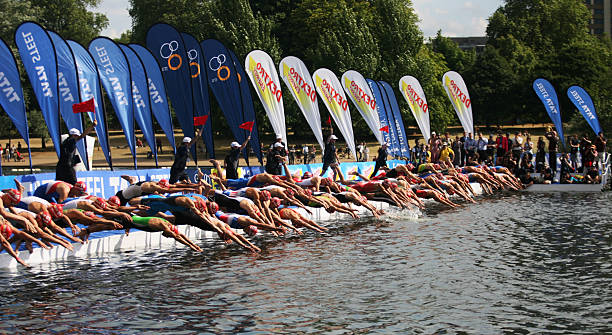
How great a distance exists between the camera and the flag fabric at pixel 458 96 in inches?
1583

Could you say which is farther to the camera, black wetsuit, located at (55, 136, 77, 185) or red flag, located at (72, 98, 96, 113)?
red flag, located at (72, 98, 96, 113)

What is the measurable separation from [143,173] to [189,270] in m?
10.1

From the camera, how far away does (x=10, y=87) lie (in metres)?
20.7

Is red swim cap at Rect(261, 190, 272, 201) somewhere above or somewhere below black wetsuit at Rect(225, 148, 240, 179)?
below

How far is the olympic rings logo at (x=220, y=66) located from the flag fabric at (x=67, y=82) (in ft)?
23.6

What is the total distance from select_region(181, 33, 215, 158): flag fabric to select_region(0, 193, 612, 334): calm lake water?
35.8 ft

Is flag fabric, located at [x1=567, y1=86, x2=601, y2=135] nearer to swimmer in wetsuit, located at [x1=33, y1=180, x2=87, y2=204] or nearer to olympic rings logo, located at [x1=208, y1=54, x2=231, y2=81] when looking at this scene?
olympic rings logo, located at [x1=208, y1=54, x2=231, y2=81]

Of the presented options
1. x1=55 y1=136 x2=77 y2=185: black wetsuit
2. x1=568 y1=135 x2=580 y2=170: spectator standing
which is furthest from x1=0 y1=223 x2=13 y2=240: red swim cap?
x1=568 y1=135 x2=580 y2=170: spectator standing

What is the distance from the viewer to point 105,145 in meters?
24.9

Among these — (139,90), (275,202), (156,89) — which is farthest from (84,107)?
(275,202)

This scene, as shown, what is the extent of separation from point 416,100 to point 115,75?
19.4 metres

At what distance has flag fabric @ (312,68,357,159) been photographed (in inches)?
1282

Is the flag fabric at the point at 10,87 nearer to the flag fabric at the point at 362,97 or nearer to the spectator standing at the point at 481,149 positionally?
the flag fabric at the point at 362,97

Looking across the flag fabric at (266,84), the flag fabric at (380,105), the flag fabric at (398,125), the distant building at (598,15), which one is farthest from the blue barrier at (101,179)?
the distant building at (598,15)
